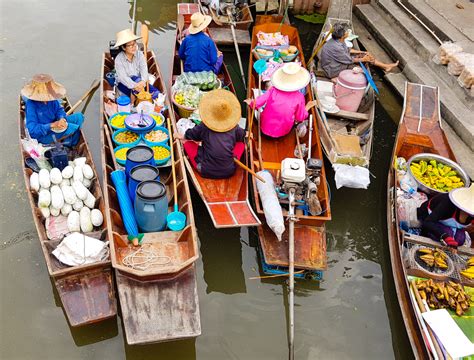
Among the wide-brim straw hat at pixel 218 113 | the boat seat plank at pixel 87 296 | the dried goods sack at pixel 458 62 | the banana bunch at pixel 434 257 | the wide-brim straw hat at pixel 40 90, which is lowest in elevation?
the banana bunch at pixel 434 257

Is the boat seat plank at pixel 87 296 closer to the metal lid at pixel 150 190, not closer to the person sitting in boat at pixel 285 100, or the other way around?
the metal lid at pixel 150 190

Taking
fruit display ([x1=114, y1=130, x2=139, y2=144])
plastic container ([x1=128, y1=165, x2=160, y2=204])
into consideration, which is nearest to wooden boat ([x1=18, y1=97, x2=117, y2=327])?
plastic container ([x1=128, y1=165, x2=160, y2=204])

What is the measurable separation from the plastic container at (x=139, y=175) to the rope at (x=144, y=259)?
2.85ft

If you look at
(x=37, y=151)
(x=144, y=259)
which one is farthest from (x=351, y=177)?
(x=37, y=151)

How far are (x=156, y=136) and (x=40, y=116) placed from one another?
Result: 1775 millimetres

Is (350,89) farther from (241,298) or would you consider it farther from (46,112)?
(46,112)

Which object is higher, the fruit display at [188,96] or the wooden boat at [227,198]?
the fruit display at [188,96]

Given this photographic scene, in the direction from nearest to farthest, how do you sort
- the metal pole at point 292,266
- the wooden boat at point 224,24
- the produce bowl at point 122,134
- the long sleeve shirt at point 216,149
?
the metal pole at point 292,266, the long sleeve shirt at point 216,149, the produce bowl at point 122,134, the wooden boat at point 224,24

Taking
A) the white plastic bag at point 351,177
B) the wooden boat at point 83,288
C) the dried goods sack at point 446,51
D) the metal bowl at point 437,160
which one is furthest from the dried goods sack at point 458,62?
the wooden boat at point 83,288

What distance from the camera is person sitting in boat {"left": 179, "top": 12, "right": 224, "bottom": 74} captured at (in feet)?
27.3

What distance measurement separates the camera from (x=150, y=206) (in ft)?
17.9

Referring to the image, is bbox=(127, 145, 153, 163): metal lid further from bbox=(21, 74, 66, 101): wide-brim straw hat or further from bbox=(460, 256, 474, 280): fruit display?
bbox=(460, 256, 474, 280): fruit display

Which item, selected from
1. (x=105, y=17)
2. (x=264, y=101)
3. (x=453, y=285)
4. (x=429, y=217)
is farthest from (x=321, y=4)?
(x=453, y=285)

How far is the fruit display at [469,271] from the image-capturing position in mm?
5774
